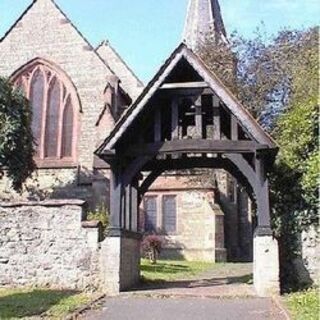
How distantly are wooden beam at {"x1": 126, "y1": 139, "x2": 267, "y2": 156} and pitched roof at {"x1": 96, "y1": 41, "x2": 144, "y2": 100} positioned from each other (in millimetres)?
18489

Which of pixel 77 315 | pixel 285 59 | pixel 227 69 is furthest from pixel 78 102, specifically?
pixel 77 315

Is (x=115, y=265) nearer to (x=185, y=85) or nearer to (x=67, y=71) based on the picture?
(x=185, y=85)

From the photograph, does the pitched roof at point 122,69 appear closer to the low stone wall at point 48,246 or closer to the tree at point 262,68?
the tree at point 262,68

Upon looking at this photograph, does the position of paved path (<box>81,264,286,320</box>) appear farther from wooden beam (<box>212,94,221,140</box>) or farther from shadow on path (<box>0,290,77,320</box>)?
wooden beam (<box>212,94,221,140</box>)

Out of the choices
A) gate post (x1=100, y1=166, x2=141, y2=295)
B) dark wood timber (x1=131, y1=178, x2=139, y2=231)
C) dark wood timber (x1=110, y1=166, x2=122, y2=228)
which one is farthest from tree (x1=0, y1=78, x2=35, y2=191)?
dark wood timber (x1=110, y1=166, x2=122, y2=228)

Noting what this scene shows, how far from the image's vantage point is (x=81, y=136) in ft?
93.7

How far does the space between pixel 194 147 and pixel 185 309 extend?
4502 millimetres

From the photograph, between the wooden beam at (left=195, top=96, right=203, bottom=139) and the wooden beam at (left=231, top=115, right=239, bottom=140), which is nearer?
the wooden beam at (left=231, top=115, right=239, bottom=140)

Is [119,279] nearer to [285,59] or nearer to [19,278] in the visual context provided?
[19,278]

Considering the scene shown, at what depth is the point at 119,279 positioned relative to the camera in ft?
43.6

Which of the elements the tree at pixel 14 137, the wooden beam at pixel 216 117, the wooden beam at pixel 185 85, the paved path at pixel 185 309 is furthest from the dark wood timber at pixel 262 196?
the tree at pixel 14 137

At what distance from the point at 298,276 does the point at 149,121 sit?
5.58 m

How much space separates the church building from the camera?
27859mm

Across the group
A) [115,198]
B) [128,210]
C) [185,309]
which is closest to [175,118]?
[115,198]
